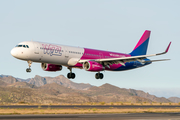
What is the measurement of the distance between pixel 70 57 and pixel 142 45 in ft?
76.2

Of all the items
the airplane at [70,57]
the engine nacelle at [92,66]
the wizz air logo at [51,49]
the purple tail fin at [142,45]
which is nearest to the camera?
the airplane at [70,57]

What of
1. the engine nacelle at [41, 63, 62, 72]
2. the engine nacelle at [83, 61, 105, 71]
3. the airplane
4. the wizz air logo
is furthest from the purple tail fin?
the wizz air logo

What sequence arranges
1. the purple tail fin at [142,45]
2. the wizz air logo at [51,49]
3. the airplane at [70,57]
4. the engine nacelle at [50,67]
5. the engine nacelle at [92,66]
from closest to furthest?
the airplane at [70,57]
the wizz air logo at [51,49]
the engine nacelle at [92,66]
the engine nacelle at [50,67]
the purple tail fin at [142,45]

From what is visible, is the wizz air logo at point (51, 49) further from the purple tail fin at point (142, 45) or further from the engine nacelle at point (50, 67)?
the purple tail fin at point (142, 45)

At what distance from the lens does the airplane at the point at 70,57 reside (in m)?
46.8

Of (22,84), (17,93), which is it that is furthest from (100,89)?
(17,93)

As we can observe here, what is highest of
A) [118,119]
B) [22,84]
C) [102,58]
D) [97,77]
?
[22,84]

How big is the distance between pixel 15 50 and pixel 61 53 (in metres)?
7.74

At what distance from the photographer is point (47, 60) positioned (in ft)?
159

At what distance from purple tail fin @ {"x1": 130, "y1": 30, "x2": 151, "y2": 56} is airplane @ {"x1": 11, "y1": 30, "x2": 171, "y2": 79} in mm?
4841

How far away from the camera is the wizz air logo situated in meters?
48.0

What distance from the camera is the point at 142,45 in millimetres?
67875

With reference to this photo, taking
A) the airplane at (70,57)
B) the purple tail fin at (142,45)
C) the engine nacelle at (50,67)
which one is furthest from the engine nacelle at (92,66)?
the purple tail fin at (142,45)

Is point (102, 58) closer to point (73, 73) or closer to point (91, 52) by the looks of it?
point (91, 52)
